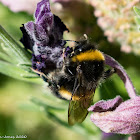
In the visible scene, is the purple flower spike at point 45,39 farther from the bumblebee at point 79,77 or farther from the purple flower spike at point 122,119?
the purple flower spike at point 122,119

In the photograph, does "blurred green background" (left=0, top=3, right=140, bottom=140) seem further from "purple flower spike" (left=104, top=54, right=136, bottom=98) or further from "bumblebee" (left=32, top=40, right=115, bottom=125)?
"bumblebee" (left=32, top=40, right=115, bottom=125)

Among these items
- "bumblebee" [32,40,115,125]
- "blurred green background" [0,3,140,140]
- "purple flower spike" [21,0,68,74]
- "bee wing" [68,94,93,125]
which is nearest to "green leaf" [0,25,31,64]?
"purple flower spike" [21,0,68,74]

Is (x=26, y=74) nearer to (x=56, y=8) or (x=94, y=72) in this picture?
(x=94, y=72)

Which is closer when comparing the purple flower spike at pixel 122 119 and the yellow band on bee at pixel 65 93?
the purple flower spike at pixel 122 119

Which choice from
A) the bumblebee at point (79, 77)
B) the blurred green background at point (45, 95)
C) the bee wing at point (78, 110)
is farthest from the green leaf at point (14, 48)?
the blurred green background at point (45, 95)

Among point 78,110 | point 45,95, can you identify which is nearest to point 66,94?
point 78,110

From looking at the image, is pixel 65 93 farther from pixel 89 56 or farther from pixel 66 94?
pixel 89 56

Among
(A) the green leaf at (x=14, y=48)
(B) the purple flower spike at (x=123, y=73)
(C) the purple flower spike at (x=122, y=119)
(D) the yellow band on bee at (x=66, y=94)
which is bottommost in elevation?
(C) the purple flower spike at (x=122, y=119)
